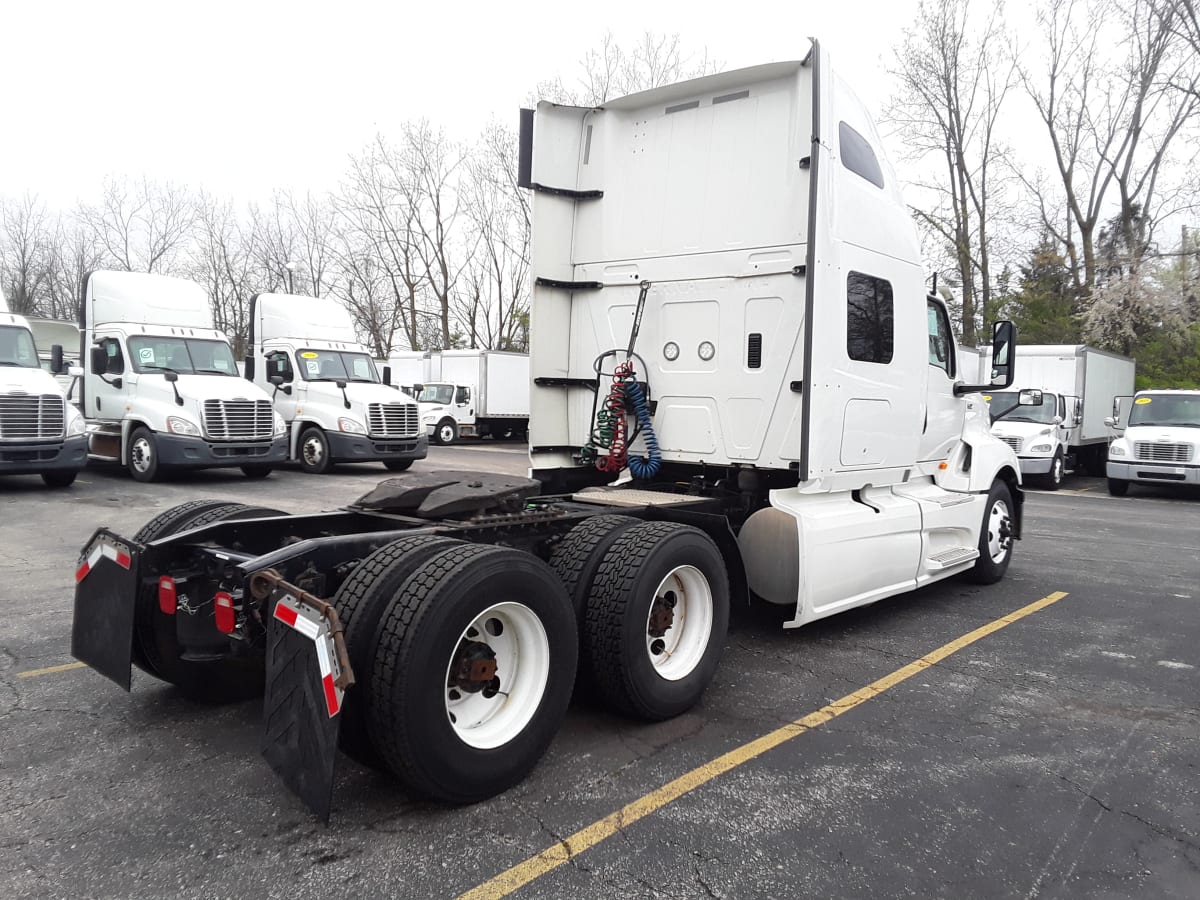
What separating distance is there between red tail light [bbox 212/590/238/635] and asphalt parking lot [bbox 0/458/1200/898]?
626 millimetres

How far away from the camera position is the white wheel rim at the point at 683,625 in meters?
4.27

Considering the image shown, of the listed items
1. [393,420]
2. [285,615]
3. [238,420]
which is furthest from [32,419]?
[285,615]

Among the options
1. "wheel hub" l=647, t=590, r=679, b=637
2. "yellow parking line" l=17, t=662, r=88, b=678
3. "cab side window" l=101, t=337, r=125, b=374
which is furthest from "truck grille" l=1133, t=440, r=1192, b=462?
"cab side window" l=101, t=337, r=125, b=374

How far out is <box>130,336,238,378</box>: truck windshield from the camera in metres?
14.8

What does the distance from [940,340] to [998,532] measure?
1951 mm

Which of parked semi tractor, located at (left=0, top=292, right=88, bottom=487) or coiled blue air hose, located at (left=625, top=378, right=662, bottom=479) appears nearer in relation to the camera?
coiled blue air hose, located at (left=625, top=378, right=662, bottom=479)

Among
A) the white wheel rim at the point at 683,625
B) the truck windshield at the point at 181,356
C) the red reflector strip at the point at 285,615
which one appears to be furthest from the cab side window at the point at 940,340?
the truck windshield at the point at 181,356

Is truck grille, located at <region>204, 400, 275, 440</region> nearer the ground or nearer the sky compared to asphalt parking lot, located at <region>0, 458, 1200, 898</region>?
nearer the sky

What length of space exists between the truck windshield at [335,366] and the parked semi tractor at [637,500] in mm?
12369

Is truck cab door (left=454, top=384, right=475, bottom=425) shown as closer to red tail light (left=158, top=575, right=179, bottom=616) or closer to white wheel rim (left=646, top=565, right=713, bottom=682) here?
white wheel rim (left=646, top=565, right=713, bottom=682)

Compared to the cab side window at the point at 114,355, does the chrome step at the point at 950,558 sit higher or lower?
lower

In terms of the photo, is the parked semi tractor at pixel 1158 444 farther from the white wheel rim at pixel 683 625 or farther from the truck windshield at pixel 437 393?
the truck windshield at pixel 437 393

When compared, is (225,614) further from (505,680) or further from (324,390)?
(324,390)

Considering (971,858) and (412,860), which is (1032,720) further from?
(412,860)
